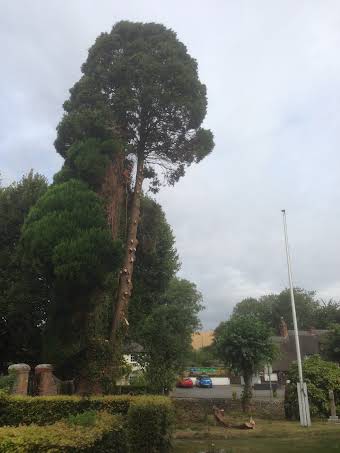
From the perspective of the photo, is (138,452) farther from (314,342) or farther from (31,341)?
(314,342)

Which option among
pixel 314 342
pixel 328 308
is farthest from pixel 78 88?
pixel 328 308

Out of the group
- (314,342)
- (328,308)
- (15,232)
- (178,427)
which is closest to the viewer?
(178,427)

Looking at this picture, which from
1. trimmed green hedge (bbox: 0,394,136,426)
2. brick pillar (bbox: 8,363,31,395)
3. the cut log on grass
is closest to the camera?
trimmed green hedge (bbox: 0,394,136,426)

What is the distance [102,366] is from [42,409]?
13.8ft

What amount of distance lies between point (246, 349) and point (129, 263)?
23.8ft

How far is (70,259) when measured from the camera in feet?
44.8

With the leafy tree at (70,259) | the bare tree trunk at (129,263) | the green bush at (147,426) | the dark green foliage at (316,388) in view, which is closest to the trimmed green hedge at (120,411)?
the green bush at (147,426)

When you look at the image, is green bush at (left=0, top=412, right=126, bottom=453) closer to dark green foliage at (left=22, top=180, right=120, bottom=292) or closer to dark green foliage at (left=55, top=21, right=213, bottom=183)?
dark green foliage at (left=22, top=180, right=120, bottom=292)

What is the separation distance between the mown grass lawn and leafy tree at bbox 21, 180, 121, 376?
4.96 metres

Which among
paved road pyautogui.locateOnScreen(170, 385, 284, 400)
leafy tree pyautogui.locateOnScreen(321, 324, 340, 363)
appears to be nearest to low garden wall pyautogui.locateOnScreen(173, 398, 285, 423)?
paved road pyautogui.locateOnScreen(170, 385, 284, 400)

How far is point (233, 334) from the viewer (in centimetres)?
2061

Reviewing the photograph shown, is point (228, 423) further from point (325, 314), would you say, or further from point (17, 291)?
point (325, 314)

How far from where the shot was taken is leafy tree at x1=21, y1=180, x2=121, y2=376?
45.3 ft

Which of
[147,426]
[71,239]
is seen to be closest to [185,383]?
[71,239]
